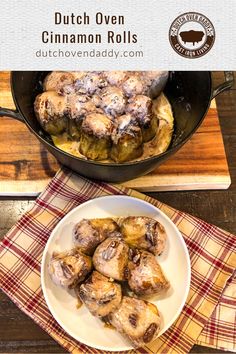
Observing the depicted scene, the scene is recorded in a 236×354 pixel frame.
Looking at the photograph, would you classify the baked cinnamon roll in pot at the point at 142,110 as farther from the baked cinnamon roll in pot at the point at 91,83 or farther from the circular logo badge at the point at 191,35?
the circular logo badge at the point at 191,35

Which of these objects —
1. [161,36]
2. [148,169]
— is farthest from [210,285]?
[161,36]

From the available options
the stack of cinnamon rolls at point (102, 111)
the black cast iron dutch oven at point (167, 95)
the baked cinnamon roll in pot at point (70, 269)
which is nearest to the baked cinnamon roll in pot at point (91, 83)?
the stack of cinnamon rolls at point (102, 111)

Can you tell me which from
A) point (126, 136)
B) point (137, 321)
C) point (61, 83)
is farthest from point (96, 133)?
point (137, 321)

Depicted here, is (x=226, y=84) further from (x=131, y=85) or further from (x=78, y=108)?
(x=78, y=108)

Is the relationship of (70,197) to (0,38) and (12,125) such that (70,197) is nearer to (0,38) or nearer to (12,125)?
(12,125)

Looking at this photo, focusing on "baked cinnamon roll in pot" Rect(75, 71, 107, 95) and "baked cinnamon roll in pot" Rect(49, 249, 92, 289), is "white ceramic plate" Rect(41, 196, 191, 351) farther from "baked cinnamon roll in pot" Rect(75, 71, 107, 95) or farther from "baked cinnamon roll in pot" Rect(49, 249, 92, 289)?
"baked cinnamon roll in pot" Rect(75, 71, 107, 95)

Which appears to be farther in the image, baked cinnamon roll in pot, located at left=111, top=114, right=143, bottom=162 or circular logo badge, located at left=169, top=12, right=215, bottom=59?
baked cinnamon roll in pot, located at left=111, top=114, right=143, bottom=162

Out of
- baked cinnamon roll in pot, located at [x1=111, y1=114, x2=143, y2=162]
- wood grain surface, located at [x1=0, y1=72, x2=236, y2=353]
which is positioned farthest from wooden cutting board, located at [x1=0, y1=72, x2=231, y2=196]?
baked cinnamon roll in pot, located at [x1=111, y1=114, x2=143, y2=162]
